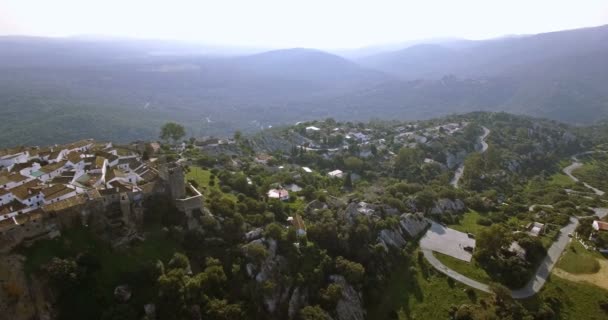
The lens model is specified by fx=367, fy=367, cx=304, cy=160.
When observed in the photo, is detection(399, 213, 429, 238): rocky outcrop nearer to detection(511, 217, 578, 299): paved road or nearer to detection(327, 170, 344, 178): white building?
detection(511, 217, 578, 299): paved road

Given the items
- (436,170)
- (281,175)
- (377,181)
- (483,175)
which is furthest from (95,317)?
(483,175)

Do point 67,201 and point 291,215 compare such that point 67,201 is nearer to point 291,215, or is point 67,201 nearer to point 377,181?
point 291,215

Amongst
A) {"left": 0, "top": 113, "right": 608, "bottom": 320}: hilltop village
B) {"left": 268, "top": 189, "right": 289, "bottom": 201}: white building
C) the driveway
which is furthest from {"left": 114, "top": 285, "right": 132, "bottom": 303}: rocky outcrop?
the driveway

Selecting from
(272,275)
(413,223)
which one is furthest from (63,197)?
(413,223)

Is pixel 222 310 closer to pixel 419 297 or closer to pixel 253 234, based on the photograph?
pixel 253 234

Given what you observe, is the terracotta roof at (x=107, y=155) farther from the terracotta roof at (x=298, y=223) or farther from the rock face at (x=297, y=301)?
the rock face at (x=297, y=301)
